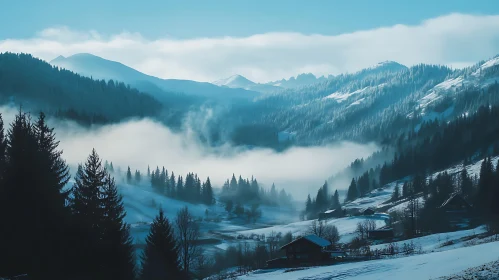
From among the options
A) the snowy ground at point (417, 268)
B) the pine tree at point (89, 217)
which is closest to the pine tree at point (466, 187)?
the snowy ground at point (417, 268)

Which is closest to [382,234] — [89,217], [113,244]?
[113,244]

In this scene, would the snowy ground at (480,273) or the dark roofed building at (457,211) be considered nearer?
the snowy ground at (480,273)

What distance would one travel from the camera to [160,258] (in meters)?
46.4

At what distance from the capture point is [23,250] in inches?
1299

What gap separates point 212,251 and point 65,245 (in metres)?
79.0

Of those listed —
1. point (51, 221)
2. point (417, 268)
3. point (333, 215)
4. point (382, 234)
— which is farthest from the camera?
point (333, 215)

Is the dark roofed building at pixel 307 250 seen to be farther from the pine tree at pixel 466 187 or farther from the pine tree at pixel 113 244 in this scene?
the pine tree at pixel 466 187

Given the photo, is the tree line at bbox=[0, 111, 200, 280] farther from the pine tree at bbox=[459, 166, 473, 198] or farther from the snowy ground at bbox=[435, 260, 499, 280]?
the pine tree at bbox=[459, 166, 473, 198]

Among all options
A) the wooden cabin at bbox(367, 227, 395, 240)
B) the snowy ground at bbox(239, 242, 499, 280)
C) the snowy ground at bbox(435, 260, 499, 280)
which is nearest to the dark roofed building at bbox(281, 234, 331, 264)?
the snowy ground at bbox(239, 242, 499, 280)

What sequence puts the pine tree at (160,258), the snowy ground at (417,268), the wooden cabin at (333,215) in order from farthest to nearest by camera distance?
the wooden cabin at (333,215)
the pine tree at (160,258)
the snowy ground at (417,268)

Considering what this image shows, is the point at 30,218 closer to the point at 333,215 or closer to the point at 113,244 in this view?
the point at 113,244

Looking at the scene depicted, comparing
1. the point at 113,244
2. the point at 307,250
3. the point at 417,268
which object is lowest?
the point at 307,250

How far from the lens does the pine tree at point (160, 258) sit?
4600cm

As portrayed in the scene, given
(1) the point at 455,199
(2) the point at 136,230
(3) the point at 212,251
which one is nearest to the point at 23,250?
(3) the point at 212,251
